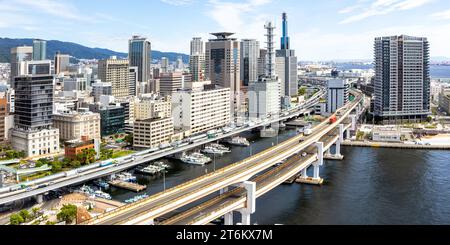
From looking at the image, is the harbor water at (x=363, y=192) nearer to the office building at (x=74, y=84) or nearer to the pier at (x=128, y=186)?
the pier at (x=128, y=186)

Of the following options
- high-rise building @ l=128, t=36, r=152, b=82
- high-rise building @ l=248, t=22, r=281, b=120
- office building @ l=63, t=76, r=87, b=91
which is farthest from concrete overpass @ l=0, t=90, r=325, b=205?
high-rise building @ l=128, t=36, r=152, b=82

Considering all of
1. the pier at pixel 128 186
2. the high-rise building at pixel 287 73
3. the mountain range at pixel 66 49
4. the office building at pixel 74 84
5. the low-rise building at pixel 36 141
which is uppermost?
the high-rise building at pixel 287 73

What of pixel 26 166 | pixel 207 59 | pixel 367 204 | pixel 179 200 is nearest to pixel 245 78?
pixel 207 59

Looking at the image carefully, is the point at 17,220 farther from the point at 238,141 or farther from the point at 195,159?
the point at 238,141

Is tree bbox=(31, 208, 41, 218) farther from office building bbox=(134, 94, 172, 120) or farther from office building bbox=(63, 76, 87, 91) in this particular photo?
office building bbox=(63, 76, 87, 91)

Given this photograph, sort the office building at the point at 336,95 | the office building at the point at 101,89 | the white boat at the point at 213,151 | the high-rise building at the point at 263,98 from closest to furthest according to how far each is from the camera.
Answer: the white boat at the point at 213,151
the high-rise building at the point at 263,98
the office building at the point at 101,89
the office building at the point at 336,95

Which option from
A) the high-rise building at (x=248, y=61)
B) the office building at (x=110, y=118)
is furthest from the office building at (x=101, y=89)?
the high-rise building at (x=248, y=61)

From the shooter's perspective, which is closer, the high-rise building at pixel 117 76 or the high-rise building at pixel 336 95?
the high-rise building at pixel 336 95
